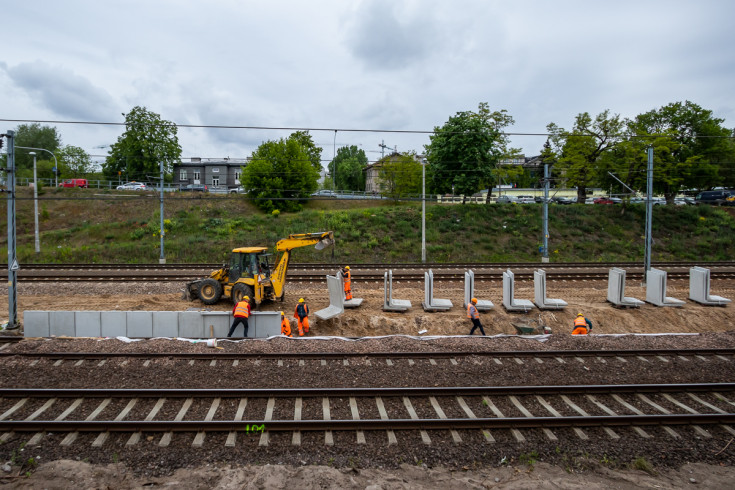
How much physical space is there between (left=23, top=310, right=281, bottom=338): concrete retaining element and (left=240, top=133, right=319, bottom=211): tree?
28.2 meters

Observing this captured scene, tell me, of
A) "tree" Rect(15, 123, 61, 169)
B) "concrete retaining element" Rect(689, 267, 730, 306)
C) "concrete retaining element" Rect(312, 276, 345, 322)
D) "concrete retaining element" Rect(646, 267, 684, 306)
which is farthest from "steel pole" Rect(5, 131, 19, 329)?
"tree" Rect(15, 123, 61, 169)

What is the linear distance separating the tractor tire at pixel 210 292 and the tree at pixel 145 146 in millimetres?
40689

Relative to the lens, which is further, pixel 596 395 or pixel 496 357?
pixel 496 357

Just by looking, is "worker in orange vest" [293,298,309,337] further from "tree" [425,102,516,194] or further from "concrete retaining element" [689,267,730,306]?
"tree" [425,102,516,194]

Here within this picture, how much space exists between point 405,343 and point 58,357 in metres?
8.09

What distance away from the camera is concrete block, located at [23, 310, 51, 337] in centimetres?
1228

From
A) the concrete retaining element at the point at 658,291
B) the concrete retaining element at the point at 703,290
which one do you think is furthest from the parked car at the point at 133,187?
the concrete retaining element at the point at 703,290

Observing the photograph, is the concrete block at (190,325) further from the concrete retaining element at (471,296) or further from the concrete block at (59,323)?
the concrete retaining element at (471,296)

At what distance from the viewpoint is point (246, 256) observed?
51.6 feet

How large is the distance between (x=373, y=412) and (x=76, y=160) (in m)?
71.2

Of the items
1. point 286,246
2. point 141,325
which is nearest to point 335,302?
point 286,246

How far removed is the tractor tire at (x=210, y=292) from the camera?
1598 centimetres

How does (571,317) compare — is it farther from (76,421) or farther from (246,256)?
(76,421)

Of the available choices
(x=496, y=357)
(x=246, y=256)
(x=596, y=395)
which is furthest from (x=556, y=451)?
(x=246, y=256)
